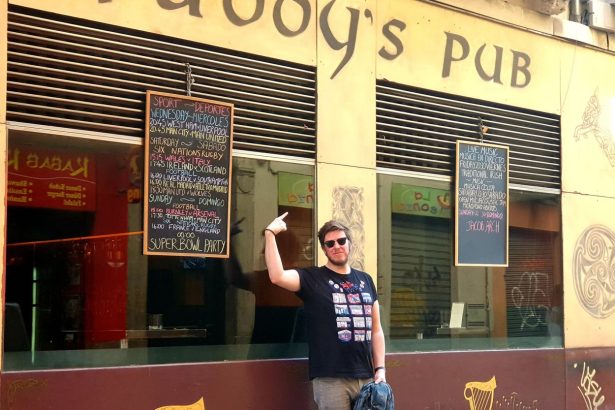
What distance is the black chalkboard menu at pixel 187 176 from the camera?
665 cm

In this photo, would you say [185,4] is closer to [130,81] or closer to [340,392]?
[130,81]

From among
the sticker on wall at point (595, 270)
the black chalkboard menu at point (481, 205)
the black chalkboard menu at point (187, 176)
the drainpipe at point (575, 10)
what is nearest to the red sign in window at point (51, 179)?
the black chalkboard menu at point (187, 176)

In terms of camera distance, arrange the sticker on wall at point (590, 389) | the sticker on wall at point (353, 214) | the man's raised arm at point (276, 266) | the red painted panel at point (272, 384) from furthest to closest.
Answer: the sticker on wall at point (590, 389)
the sticker on wall at point (353, 214)
the man's raised arm at point (276, 266)
the red painted panel at point (272, 384)

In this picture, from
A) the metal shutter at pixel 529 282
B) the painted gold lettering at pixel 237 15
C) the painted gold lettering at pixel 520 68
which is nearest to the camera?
the painted gold lettering at pixel 237 15

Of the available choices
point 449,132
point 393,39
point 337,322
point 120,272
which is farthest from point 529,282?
point 120,272

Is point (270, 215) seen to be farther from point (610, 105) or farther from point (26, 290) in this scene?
point (610, 105)

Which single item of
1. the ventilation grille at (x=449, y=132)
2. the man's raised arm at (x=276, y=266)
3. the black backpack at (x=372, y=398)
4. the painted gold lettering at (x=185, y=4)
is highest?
the painted gold lettering at (x=185, y=4)

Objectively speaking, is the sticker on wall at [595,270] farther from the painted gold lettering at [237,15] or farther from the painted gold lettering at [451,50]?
the painted gold lettering at [237,15]

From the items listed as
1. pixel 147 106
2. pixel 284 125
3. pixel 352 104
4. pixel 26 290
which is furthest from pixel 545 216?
pixel 26 290

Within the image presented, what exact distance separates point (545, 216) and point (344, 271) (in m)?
3.50

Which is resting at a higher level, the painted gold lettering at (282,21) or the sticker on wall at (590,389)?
the painted gold lettering at (282,21)

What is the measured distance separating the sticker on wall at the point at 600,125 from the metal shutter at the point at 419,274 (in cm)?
217

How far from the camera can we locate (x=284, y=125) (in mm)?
7488

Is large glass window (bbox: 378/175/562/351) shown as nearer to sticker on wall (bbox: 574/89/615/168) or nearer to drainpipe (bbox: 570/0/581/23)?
sticker on wall (bbox: 574/89/615/168)
